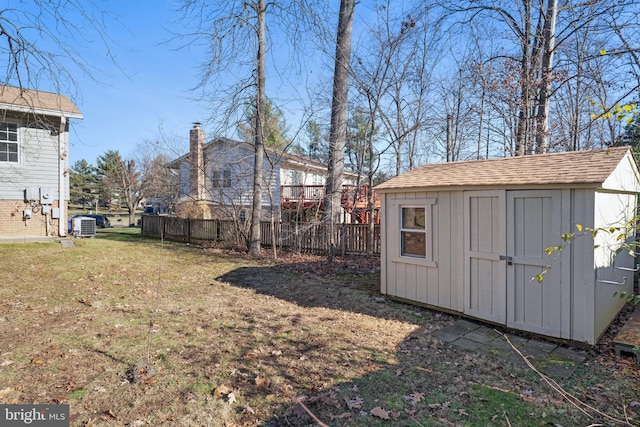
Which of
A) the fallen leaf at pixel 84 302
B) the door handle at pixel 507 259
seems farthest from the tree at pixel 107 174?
the door handle at pixel 507 259

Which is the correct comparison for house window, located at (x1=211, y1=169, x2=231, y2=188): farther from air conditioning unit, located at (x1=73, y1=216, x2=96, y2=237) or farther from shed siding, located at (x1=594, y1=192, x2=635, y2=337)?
shed siding, located at (x1=594, y1=192, x2=635, y2=337)

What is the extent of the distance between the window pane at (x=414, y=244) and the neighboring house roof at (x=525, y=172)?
2.86 feet

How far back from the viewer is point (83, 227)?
42.7 ft

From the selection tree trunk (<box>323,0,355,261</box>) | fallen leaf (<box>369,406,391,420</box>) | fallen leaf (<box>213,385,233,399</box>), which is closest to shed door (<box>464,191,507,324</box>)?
fallen leaf (<box>369,406,391,420</box>)

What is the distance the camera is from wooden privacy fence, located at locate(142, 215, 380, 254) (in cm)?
1139

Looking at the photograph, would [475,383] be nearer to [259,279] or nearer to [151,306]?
[151,306]

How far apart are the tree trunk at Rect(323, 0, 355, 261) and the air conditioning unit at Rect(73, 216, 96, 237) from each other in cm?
900

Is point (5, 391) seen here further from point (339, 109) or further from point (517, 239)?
point (339, 109)

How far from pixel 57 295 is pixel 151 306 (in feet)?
6.27

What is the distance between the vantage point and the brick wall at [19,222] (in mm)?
10797

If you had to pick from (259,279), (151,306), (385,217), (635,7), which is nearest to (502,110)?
(635,7)

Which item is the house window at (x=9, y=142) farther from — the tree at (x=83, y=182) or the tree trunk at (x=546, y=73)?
the tree at (x=83, y=182)

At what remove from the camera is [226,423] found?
9.26 ft

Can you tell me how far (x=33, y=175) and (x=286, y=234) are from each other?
847cm
